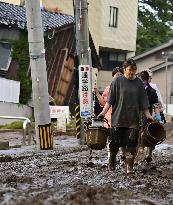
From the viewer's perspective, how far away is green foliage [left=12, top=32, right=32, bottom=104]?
2988 centimetres

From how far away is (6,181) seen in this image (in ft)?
27.0

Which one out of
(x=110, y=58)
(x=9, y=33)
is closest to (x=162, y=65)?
(x=110, y=58)

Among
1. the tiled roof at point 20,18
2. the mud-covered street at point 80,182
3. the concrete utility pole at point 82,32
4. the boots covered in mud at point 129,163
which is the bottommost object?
the mud-covered street at point 80,182

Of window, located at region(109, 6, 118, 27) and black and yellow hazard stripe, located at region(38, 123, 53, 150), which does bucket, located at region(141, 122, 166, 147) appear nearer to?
black and yellow hazard stripe, located at region(38, 123, 53, 150)

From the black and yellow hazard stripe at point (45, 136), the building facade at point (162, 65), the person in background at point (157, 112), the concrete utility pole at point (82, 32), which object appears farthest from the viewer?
the building facade at point (162, 65)

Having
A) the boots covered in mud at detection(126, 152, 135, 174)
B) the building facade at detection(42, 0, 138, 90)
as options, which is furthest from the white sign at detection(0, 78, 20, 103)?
the boots covered in mud at detection(126, 152, 135, 174)

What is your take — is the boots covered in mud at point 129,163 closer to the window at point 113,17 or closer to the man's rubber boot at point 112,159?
the man's rubber boot at point 112,159

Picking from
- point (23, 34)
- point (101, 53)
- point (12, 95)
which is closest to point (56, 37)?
point (23, 34)

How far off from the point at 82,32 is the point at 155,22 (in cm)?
3890

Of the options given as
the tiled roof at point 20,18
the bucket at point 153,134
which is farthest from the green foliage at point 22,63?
the bucket at point 153,134

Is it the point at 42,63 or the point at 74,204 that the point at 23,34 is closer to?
the point at 42,63

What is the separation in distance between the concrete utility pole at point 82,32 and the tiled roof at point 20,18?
13.1 metres

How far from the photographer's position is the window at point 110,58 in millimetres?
48562

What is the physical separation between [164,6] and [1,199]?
158ft
